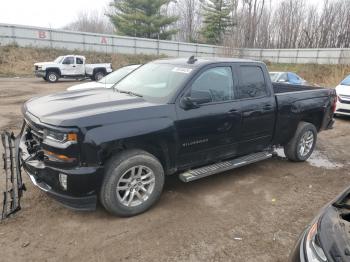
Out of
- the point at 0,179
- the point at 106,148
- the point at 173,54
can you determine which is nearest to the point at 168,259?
the point at 106,148

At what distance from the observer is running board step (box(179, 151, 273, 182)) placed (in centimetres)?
422

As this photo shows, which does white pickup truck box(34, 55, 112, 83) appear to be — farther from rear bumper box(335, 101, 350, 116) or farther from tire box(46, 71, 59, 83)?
rear bumper box(335, 101, 350, 116)

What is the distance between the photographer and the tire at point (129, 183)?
350 centimetres

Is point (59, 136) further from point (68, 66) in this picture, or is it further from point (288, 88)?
point (68, 66)

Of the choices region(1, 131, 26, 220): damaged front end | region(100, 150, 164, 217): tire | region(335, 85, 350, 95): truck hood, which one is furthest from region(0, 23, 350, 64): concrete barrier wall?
region(100, 150, 164, 217): tire

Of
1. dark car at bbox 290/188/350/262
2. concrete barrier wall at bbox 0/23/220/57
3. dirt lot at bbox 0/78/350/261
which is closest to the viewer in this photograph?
dark car at bbox 290/188/350/262

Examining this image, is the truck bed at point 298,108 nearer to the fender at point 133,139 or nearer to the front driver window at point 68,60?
the fender at point 133,139

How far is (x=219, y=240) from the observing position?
340 cm

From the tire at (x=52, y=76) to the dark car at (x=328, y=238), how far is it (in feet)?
68.2

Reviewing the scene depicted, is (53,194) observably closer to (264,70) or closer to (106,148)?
(106,148)

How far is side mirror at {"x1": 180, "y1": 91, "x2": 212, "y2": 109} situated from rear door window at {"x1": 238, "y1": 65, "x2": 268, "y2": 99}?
843mm

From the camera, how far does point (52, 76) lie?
67.5 ft

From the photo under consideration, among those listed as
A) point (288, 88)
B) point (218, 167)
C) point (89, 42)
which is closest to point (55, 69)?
point (89, 42)

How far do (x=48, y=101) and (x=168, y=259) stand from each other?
2543mm
